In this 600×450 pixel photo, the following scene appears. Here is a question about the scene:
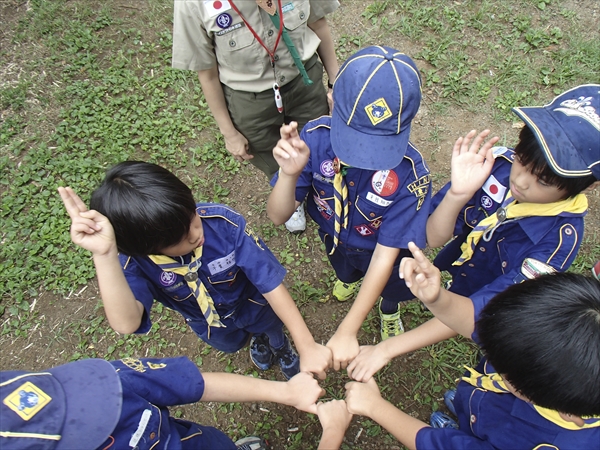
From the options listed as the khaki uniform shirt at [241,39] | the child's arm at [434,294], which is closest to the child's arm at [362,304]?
the child's arm at [434,294]

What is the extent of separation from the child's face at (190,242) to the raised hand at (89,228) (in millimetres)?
217

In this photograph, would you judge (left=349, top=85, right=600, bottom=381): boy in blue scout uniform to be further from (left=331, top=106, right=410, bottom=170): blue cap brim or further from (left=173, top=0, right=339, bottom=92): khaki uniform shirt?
(left=173, top=0, right=339, bottom=92): khaki uniform shirt

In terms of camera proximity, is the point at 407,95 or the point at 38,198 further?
the point at 38,198

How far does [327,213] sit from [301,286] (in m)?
1.04

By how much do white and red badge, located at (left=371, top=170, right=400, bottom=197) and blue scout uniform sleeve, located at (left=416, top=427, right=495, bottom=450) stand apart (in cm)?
96

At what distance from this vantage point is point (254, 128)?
2637mm

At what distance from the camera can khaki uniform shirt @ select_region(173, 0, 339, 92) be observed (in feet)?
6.83

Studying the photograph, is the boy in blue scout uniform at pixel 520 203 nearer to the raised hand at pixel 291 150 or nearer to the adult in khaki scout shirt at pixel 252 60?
the raised hand at pixel 291 150

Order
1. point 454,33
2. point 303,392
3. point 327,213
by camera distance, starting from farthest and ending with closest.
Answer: point 454,33
point 327,213
point 303,392

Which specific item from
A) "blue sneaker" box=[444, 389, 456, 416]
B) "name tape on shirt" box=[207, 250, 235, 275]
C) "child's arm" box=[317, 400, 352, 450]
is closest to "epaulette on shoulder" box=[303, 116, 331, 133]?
"name tape on shirt" box=[207, 250, 235, 275]

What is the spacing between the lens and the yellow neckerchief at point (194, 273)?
5.74 feet

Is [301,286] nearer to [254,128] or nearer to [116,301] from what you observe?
[254,128]

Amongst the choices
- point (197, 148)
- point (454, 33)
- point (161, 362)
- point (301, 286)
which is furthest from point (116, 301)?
point (454, 33)

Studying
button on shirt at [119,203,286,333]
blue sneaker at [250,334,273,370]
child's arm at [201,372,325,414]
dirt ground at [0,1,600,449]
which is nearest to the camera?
child's arm at [201,372,325,414]
